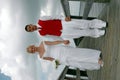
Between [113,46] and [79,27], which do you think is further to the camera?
[79,27]

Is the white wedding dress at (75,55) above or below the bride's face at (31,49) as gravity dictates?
below

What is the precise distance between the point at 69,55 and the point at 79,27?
781mm

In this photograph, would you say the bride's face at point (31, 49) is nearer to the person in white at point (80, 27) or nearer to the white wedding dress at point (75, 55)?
the white wedding dress at point (75, 55)

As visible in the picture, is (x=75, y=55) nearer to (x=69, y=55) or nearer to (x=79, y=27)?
(x=69, y=55)

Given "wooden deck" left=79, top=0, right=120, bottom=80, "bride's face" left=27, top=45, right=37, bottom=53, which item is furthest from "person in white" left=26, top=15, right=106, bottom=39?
"bride's face" left=27, top=45, right=37, bottom=53

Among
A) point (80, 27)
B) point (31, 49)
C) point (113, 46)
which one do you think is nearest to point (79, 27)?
point (80, 27)

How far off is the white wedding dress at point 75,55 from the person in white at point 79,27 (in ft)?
1.55

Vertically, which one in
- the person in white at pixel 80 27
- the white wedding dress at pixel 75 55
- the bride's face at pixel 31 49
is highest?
the person in white at pixel 80 27

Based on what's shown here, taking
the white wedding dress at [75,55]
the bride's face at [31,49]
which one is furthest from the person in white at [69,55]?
the bride's face at [31,49]

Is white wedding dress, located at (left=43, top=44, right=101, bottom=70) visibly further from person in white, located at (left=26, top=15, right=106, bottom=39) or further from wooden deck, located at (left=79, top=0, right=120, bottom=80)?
person in white, located at (left=26, top=15, right=106, bottom=39)

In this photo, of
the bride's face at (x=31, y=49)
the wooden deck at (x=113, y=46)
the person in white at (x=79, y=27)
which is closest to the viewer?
the wooden deck at (x=113, y=46)

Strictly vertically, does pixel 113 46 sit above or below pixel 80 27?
below

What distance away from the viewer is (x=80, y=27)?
344 inches

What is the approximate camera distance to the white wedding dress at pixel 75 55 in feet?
27.5
